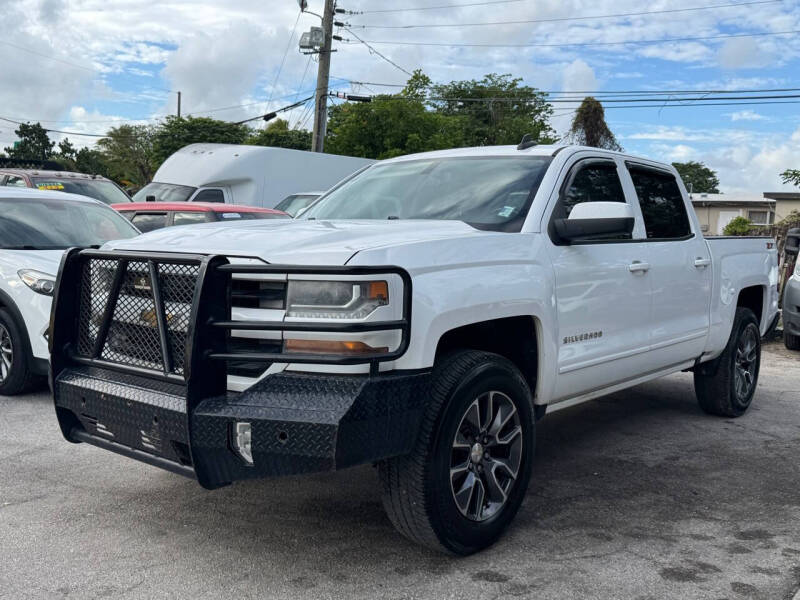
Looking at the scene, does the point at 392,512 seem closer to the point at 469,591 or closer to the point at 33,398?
the point at 469,591

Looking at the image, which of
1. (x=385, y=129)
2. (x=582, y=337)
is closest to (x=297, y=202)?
(x=582, y=337)

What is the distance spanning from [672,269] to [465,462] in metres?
2.39

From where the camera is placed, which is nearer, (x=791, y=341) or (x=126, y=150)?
(x=791, y=341)

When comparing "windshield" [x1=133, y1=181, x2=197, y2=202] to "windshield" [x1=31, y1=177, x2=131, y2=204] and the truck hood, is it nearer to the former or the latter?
"windshield" [x1=31, y1=177, x2=131, y2=204]

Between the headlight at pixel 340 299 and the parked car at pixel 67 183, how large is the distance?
10125 mm

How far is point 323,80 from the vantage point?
2538 cm

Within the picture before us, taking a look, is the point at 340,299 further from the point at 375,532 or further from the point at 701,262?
the point at 701,262

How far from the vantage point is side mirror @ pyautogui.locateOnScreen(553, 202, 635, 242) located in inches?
169

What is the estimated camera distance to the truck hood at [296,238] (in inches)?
137

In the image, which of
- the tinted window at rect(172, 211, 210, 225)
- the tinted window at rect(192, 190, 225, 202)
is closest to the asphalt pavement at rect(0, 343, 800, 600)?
the tinted window at rect(172, 211, 210, 225)

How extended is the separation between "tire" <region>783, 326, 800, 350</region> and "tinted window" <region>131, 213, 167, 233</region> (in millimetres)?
8281

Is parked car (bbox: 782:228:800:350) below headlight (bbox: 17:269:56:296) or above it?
below

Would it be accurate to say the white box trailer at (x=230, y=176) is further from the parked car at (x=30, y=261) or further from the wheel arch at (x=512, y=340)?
the wheel arch at (x=512, y=340)

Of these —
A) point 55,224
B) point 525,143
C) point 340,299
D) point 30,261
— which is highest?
point 525,143
